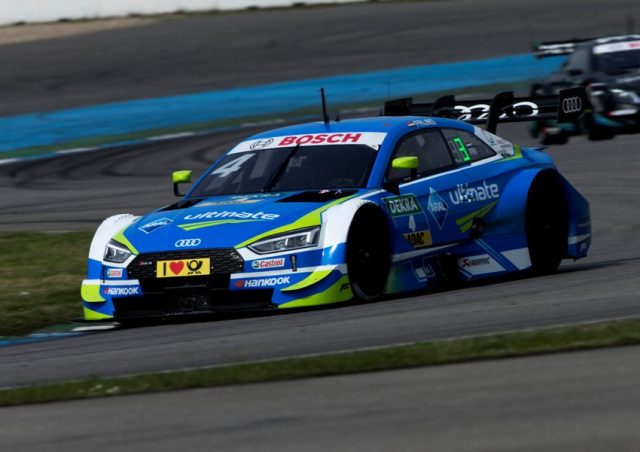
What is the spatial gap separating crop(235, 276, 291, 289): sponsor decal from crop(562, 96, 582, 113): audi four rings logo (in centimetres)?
333

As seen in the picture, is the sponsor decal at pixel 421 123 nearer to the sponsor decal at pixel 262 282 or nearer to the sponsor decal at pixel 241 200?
the sponsor decal at pixel 241 200

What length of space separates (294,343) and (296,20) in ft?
100.0

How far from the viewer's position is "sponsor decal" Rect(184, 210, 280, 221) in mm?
8876

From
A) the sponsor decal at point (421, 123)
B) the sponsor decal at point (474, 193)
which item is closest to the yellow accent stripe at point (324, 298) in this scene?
the sponsor decal at point (474, 193)

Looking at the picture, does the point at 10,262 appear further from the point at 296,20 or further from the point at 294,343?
the point at 296,20

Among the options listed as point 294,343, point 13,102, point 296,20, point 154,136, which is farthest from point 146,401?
point 296,20

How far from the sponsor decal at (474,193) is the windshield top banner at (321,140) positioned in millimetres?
629

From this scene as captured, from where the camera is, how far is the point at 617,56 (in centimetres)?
2091

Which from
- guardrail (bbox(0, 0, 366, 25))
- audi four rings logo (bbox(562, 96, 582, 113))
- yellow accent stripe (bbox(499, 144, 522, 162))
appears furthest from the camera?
guardrail (bbox(0, 0, 366, 25))

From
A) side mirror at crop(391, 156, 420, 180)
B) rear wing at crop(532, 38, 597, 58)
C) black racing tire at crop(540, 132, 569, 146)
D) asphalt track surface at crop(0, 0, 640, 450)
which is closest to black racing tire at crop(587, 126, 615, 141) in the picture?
black racing tire at crop(540, 132, 569, 146)

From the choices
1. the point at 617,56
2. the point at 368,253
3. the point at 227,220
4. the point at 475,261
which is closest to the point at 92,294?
the point at 227,220

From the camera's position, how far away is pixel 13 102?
28.8 m

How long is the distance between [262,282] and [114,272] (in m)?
0.98

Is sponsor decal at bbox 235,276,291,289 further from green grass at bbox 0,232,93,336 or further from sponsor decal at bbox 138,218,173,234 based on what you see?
green grass at bbox 0,232,93,336
